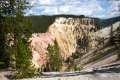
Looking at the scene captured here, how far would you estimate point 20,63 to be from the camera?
1599cm

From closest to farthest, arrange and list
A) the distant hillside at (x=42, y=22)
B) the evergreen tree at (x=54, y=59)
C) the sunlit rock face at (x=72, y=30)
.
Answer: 1. the evergreen tree at (x=54, y=59)
2. the distant hillside at (x=42, y=22)
3. the sunlit rock face at (x=72, y=30)

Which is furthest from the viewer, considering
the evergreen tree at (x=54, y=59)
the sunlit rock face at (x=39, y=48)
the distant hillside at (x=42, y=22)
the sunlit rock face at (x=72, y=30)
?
the sunlit rock face at (x=72, y=30)

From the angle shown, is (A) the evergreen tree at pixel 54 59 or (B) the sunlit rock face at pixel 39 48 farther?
(B) the sunlit rock face at pixel 39 48

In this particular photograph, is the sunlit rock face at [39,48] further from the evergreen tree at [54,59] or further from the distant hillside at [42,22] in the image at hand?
the distant hillside at [42,22]

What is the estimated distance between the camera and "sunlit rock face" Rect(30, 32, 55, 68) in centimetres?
2663

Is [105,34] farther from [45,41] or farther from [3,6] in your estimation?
[3,6]

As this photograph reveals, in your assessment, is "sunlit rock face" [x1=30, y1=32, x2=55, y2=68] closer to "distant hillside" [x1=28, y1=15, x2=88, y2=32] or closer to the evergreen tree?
the evergreen tree

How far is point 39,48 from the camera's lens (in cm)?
3006

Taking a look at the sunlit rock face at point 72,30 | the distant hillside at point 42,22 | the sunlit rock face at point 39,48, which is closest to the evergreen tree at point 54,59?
the sunlit rock face at point 39,48

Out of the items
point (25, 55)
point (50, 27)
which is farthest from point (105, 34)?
point (25, 55)

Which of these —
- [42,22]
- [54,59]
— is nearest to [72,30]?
[42,22]

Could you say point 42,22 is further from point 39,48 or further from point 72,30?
point 39,48

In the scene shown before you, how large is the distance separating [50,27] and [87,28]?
572 centimetres

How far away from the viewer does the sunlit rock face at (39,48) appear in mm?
26634
